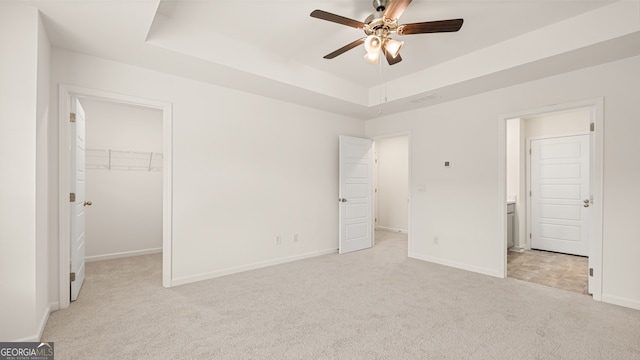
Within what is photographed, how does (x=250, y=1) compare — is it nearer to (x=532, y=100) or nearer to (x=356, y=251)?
(x=532, y=100)

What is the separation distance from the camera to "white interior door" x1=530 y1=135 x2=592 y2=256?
4840mm

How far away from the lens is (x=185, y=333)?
2369mm

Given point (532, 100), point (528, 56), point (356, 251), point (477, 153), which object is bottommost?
point (356, 251)

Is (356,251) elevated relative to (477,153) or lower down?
lower down

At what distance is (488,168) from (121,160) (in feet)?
18.5

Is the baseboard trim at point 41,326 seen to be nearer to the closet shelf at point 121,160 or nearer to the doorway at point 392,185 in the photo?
the closet shelf at point 121,160

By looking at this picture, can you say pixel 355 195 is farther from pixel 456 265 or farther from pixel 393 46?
pixel 393 46

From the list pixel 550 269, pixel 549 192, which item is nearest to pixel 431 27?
pixel 550 269

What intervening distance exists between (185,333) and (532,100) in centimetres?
451

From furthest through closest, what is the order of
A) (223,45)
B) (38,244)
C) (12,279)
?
(223,45) < (38,244) < (12,279)

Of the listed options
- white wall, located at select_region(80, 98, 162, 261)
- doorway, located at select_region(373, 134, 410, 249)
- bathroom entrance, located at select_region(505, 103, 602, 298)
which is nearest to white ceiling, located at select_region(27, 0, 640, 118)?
bathroom entrance, located at select_region(505, 103, 602, 298)

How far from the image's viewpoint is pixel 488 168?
3.98 m

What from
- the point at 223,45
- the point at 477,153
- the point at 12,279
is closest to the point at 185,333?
the point at 12,279

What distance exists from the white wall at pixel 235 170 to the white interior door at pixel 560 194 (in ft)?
12.3
